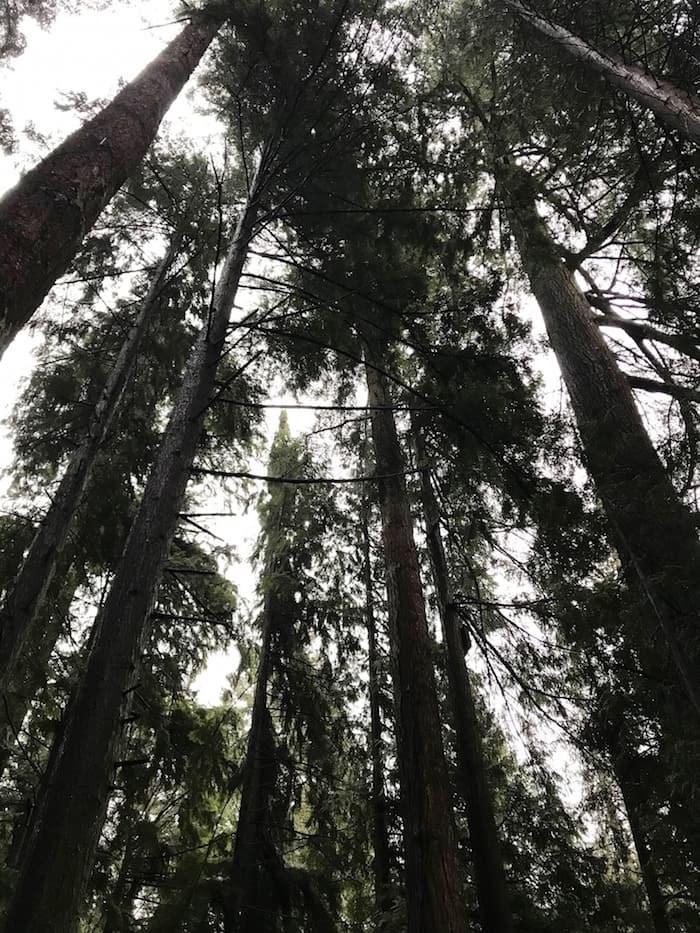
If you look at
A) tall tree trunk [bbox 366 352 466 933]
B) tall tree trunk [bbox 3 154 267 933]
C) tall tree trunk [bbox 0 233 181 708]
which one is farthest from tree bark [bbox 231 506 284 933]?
tall tree trunk [bbox 3 154 267 933]

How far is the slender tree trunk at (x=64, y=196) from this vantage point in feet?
9.11

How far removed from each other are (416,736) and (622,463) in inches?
129

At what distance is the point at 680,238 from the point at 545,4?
10.6ft

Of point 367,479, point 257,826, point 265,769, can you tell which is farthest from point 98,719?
point 265,769

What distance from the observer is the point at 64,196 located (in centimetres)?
330

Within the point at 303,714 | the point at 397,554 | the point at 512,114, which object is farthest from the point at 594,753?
the point at 512,114

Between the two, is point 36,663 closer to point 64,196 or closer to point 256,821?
point 256,821

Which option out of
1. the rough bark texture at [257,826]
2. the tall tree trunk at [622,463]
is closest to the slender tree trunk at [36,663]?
the rough bark texture at [257,826]

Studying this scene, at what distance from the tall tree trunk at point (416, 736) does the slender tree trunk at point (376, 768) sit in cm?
171

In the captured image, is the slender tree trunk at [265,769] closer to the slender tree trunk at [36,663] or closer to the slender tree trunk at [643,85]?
the slender tree trunk at [36,663]

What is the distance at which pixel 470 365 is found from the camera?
23.1 feet

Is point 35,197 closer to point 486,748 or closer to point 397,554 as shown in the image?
point 397,554

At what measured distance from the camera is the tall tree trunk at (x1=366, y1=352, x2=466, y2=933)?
449cm

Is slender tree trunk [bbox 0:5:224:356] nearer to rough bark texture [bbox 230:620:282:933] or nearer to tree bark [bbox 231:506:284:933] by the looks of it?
tree bark [bbox 231:506:284:933]
